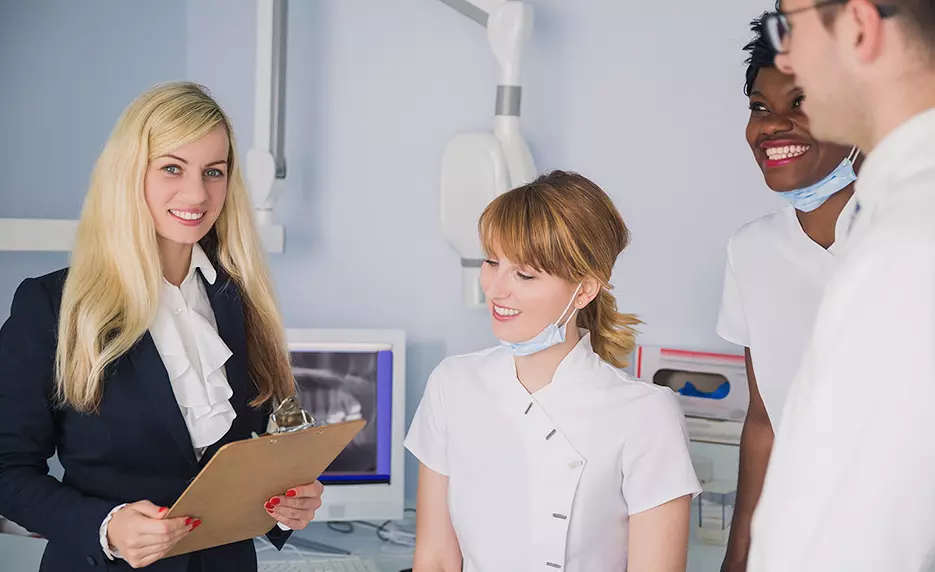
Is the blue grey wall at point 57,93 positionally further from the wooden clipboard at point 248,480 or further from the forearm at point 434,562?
the forearm at point 434,562

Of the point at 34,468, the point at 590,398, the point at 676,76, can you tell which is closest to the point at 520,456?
the point at 590,398

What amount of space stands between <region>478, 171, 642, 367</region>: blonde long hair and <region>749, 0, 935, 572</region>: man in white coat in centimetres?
63

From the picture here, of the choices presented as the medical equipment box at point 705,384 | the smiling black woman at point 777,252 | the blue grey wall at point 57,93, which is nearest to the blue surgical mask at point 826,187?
the smiling black woman at point 777,252

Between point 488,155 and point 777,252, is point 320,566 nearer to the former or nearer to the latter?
point 488,155

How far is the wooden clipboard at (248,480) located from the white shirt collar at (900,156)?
2.55 feet

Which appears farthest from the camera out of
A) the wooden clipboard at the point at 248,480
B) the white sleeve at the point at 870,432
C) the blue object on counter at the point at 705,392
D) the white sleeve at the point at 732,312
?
the blue object on counter at the point at 705,392

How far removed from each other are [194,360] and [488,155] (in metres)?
0.80

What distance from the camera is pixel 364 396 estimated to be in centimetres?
207

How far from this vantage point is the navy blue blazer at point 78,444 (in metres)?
1.30

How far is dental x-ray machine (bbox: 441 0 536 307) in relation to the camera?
6.52ft

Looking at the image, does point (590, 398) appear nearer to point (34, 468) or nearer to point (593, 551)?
point (593, 551)

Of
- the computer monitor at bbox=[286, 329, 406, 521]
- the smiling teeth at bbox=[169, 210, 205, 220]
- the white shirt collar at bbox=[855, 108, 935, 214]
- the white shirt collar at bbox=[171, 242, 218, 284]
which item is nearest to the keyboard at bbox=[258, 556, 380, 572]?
the computer monitor at bbox=[286, 329, 406, 521]

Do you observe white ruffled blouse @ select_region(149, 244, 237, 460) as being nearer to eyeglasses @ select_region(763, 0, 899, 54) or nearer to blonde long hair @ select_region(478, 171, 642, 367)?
blonde long hair @ select_region(478, 171, 642, 367)

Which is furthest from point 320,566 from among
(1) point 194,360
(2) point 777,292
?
(2) point 777,292
